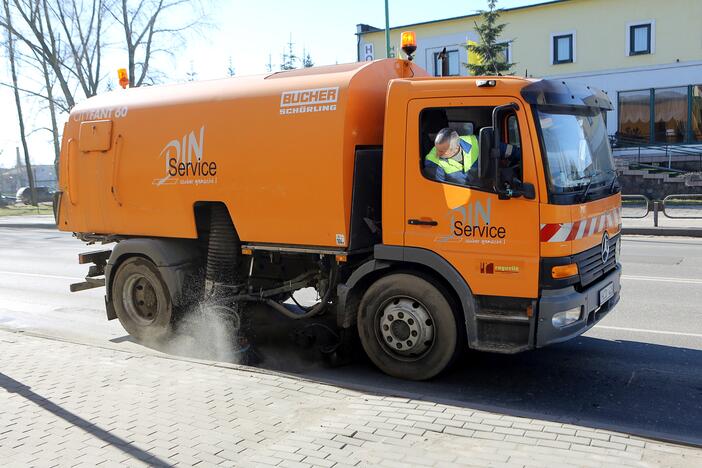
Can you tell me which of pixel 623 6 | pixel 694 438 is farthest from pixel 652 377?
pixel 623 6

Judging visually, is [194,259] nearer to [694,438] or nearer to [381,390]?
[381,390]

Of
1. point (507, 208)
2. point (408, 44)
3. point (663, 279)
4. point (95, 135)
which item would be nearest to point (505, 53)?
point (663, 279)

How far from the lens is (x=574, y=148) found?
5426mm

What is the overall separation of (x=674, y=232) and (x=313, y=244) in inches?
528

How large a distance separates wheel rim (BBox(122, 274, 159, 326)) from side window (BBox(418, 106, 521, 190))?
3734 millimetres

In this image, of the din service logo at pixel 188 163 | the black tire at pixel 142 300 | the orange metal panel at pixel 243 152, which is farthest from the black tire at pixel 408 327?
the black tire at pixel 142 300

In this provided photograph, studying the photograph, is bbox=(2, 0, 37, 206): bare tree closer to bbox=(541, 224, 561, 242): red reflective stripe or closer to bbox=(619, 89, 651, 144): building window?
bbox=(619, 89, 651, 144): building window

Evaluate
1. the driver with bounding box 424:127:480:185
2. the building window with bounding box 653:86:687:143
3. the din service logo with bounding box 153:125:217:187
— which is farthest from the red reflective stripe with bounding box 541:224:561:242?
the building window with bounding box 653:86:687:143

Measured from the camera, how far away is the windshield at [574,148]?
5.16 meters

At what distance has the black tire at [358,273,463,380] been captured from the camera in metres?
5.50

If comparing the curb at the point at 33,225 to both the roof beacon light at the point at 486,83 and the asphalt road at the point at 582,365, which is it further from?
the roof beacon light at the point at 486,83

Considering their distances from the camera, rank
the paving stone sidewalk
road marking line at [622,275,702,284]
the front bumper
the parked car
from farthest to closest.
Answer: the parked car, road marking line at [622,275,702,284], the front bumper, the paving stone sidewalk

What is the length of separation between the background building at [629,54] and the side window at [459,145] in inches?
1024

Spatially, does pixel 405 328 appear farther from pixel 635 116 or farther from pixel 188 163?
pixel 635 116
